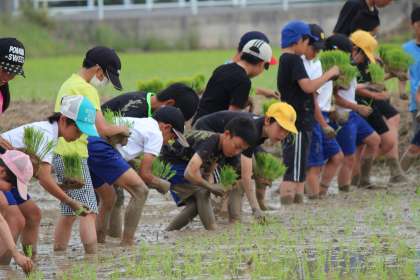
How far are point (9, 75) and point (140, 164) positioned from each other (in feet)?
4.79

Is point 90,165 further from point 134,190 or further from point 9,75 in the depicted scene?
point 9,75

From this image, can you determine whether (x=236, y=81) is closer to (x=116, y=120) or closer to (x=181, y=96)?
(x=181, y=96)

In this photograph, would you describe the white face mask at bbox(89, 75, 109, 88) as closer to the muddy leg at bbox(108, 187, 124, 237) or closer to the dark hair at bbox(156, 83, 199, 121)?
the dark hair at bbox(156, 83, 199, 121)

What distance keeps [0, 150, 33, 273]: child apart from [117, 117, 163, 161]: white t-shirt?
1.97 metres

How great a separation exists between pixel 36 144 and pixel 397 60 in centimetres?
608

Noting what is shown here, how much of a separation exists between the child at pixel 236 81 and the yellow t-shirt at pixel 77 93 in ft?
6.51

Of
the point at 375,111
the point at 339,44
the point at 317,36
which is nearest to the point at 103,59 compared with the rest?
the point at 317,36

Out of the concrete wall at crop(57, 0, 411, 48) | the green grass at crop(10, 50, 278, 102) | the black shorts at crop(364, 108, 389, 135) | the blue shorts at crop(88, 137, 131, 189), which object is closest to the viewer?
the blue shorts at crop(88, 137, 131, 189)

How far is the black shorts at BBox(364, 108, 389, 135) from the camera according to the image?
1368 centimetres

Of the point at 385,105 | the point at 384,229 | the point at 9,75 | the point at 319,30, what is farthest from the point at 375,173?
the point at 9,75

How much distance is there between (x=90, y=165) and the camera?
392 inches

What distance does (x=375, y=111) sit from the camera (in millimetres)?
13688

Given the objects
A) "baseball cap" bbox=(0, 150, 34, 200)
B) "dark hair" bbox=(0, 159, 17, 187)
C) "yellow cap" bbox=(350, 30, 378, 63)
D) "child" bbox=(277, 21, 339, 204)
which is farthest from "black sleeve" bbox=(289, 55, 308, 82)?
"dark hair" bbox=(0, 159, 17, 187)

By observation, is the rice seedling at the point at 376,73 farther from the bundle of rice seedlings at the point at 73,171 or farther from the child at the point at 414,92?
the bundle of rice seedlings at the point at 73,171
